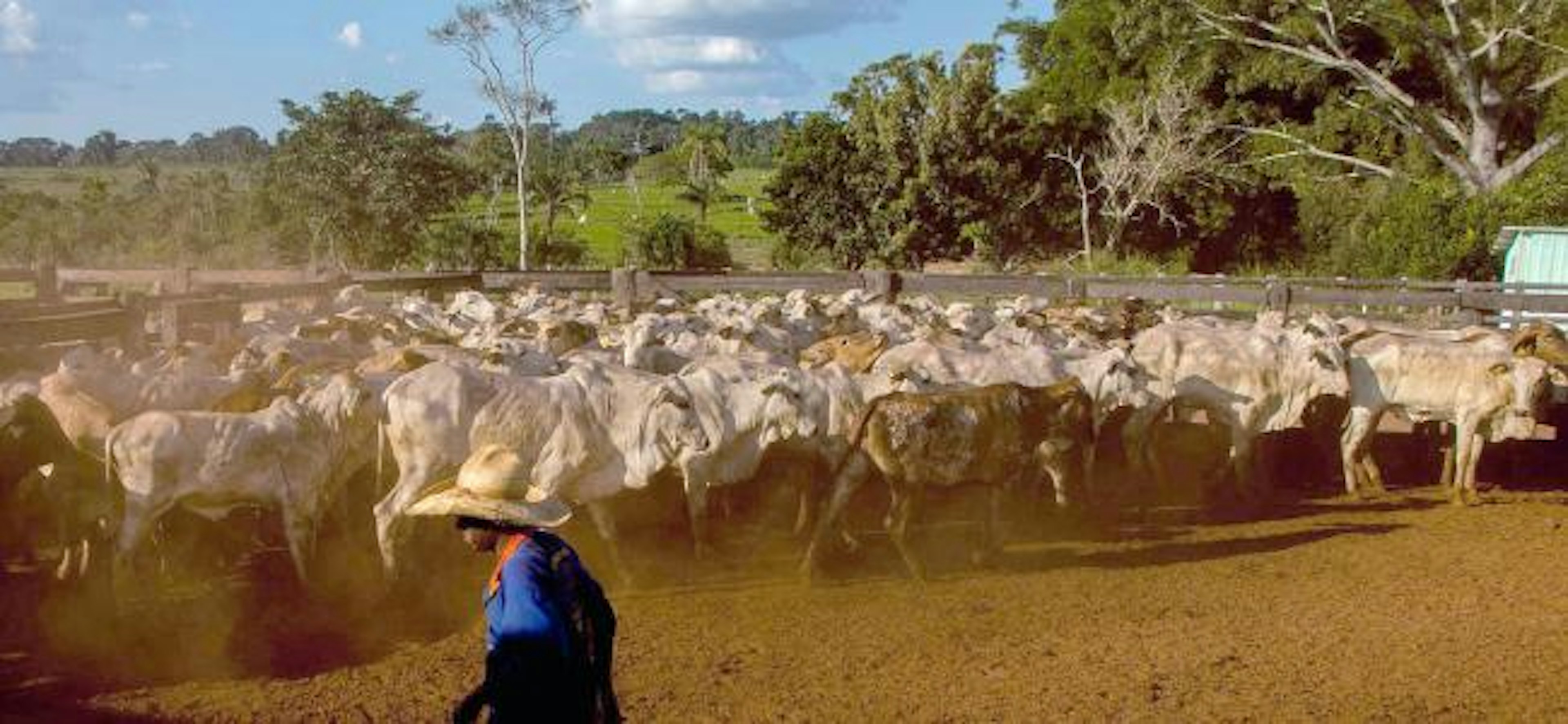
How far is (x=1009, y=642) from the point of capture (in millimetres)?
9453

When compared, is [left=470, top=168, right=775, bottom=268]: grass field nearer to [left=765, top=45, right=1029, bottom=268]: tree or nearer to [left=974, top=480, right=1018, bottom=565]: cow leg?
[left=765, top=45, right=1029, bottom=268]: tree

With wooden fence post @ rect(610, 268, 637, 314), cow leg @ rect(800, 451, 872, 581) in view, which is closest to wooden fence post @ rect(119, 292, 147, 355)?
cow leg @ rect(800, 451, 872, 581)

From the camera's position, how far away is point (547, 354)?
1416 cm

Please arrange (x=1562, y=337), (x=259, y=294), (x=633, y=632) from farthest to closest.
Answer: (x=1562, y=337) → (x=259, y=294) → (x=633, y=632)

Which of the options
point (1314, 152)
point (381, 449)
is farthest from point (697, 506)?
point (1314, 152)

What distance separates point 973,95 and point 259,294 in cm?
3152

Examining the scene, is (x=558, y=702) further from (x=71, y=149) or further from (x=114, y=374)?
(x=71, y=149)

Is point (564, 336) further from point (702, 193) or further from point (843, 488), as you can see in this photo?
point (702, 193)

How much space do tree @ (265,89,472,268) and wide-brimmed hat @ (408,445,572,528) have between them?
4159cm

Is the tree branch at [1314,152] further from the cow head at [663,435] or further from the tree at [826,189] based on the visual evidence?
the cow head at [663,435]

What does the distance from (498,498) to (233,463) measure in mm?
5651

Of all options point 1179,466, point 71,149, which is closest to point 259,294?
point 1179,466

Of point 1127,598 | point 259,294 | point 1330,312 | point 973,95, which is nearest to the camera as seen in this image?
point 1127,598

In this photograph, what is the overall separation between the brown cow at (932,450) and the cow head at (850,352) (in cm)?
Answer: 312
